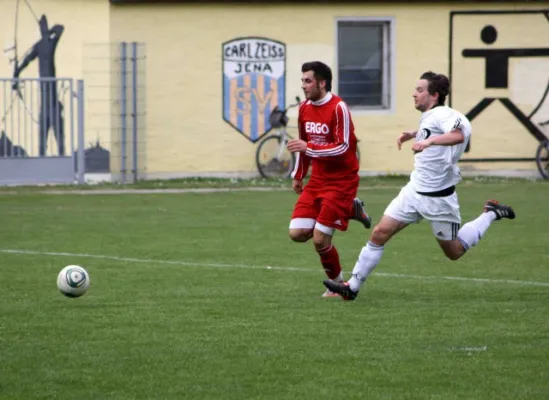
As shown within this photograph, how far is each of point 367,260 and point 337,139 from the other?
1063 millimetres

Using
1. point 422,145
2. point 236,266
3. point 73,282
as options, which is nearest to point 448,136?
point 422,145

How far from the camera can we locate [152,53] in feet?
85.7

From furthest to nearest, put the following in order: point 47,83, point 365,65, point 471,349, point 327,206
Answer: point 365,65 → point 47,83 → point 327,206 → point 471,349

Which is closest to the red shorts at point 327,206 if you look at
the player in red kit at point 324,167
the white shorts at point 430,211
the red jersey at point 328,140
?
the player in red kit at point 324,167

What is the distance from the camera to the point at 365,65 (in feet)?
89.2

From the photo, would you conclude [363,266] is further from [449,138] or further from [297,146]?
[449,138]

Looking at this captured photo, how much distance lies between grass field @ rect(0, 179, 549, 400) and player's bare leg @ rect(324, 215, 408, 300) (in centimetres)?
15

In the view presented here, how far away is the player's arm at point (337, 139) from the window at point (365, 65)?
16.1m

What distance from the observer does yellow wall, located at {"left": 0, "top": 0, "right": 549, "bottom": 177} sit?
2598cm

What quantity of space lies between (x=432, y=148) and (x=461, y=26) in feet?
55.2

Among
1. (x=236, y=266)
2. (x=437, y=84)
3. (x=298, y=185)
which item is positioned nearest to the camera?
(x=437, y=84)

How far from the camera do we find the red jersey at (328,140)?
35.8 ft

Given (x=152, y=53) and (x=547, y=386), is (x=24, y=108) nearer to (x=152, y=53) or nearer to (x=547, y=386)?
(x=152, y=53)

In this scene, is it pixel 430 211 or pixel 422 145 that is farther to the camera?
pixel 430 211
